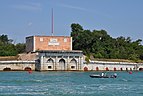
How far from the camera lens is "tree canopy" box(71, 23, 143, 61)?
15388 cm

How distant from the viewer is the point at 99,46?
6132 inches

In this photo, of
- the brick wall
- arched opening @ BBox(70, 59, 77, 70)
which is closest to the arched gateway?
arched opening @ BBox(70, 59, 77, 70)

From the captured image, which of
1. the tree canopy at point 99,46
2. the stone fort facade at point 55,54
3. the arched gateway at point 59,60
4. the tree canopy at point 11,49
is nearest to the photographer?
the arched gateway at point 59,60

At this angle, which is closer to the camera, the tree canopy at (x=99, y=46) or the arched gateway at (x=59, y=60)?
the arched gateway at (x=59, y=60)

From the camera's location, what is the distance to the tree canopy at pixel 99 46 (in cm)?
15388

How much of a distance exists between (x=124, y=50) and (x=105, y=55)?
11905mm

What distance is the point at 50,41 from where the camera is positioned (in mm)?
134500

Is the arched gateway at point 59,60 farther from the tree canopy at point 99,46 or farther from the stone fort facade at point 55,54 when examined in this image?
the tree canopy at point 99,46

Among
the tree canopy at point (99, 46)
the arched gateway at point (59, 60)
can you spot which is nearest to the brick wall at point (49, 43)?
the arched gateway at point (59, 60)

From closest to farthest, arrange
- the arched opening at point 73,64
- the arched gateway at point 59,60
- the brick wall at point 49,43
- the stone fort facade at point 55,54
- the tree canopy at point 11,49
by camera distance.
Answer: the arched gateway at point 59,60 < the stone fort facade at point 55,54 < the arched opening at point 73,64 < the brick wall at point 49,43 < the tree canopy at point 11,49

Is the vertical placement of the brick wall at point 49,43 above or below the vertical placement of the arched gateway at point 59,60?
above

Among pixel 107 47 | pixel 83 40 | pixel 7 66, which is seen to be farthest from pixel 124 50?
pixel 7 66

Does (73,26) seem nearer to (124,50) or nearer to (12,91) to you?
(124,50)

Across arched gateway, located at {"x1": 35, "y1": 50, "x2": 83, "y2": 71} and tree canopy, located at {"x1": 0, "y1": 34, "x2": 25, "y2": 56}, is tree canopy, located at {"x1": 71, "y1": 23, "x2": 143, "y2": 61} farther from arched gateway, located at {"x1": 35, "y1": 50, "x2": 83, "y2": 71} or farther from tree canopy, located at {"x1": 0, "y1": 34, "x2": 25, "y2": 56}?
tree canopy, located at {"x1": 0, "y1": 34, "x2": 25, "y2": 56}
